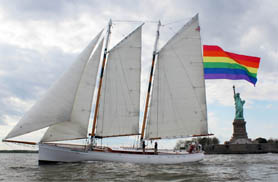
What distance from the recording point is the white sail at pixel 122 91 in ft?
96.7

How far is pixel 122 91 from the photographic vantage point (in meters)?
30.5

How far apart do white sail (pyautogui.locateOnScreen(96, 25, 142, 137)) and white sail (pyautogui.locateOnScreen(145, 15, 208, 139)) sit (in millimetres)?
2586

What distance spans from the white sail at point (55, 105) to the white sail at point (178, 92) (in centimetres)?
989

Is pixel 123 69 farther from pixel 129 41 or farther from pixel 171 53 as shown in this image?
pixel 171 53

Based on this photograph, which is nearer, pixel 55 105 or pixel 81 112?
pixel 55 105

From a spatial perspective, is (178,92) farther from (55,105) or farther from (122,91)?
(55,105)

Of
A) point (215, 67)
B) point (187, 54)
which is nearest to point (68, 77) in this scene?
point (187, 54)

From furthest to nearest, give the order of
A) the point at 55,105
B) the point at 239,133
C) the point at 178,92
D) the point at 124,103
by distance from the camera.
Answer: the point at 239,133 < the point at 178,92 < the point at 124,103 < the point at 55,105

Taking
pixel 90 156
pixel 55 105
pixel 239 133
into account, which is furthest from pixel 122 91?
pixel 239 133

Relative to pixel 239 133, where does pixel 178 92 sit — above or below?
above

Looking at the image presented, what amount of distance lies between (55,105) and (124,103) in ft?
26.6

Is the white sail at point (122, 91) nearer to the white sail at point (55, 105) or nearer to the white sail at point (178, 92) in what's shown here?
the white sail at point (178, 92)

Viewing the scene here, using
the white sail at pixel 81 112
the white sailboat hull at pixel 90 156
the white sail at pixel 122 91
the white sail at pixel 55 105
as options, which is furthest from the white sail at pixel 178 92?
the white sail at pixel 55 105

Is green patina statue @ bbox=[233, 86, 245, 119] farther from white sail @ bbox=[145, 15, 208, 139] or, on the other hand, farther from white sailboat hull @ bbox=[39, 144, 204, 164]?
white sailboat hull @ bbox=[39, 144, 204, 164]
